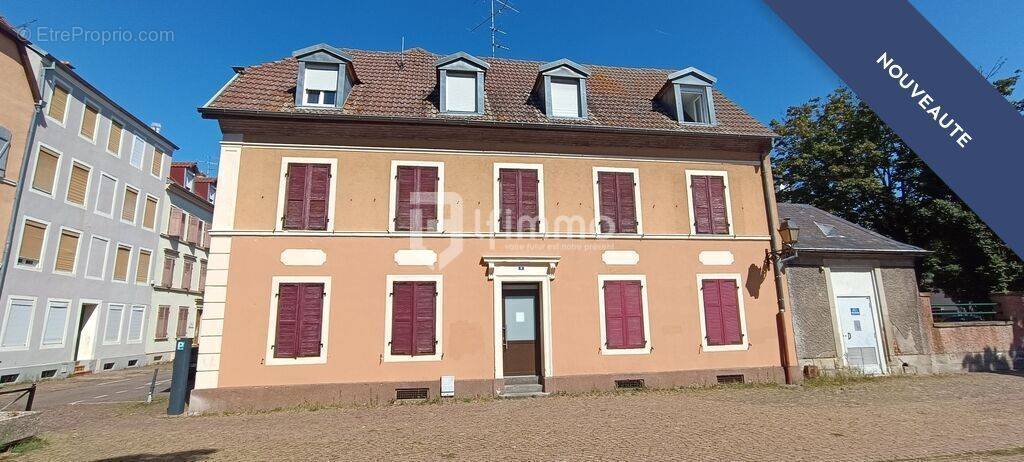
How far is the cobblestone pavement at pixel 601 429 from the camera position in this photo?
6.25m

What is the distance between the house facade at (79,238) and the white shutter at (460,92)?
1395 cm

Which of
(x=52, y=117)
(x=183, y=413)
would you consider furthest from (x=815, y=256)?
(x=52, y=117)

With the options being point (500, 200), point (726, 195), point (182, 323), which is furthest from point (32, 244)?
point (726, 195)

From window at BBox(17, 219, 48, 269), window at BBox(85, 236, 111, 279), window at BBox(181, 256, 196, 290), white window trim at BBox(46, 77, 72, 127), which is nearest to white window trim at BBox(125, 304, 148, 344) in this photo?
window at BBox(85, 236, 111, 279)

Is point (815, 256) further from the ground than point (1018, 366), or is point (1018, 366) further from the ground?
point (815, 256)

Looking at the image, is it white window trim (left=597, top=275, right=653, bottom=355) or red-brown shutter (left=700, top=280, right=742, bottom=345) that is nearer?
white window trim (left=597, top=275, right=653, bottom=355)

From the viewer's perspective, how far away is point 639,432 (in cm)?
711

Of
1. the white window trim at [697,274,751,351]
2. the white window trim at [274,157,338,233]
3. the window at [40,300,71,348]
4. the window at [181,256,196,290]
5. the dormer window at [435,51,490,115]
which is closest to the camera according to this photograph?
the white window trim at [274,157,338,233]

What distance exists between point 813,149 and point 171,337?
1265 inches

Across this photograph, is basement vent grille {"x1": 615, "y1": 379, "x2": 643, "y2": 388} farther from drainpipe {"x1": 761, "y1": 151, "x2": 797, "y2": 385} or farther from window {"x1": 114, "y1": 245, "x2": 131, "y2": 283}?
window {"x1": 114, "y1": 245, "x2": 131, "y2": 283}

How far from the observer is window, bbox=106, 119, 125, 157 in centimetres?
1877

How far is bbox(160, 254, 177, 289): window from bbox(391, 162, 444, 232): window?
1768 centimetres

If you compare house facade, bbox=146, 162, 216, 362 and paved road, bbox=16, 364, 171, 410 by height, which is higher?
house facade, bbox=146, 162, 216, 362

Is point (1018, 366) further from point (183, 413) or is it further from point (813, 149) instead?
point (183, 413)
